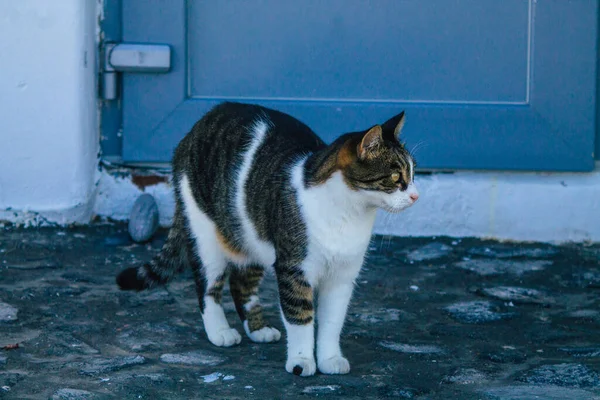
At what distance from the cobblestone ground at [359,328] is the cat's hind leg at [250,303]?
52 mm

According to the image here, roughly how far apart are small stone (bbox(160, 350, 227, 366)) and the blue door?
76.0 inches

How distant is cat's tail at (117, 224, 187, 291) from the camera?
4.14m

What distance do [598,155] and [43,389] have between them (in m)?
3.36

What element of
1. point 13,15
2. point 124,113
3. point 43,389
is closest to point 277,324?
point 43,389

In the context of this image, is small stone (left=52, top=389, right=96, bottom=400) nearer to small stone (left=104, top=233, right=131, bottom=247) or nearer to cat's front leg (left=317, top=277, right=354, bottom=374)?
cat's front leg (left=317, top=277, right=354, bottom=374)

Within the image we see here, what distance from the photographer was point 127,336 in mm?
3988

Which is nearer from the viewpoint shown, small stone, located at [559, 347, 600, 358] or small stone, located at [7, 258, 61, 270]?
small stone, located at [559, 347, 600, 358]

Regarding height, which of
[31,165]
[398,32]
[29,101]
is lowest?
[31,165]

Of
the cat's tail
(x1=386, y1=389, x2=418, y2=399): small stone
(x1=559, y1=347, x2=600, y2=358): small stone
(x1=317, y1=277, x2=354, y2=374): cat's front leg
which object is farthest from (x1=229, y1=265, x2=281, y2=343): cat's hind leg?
(x1=559, y1=347, x2=600, y2=358): small stone

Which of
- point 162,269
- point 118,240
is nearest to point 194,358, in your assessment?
point 162,269

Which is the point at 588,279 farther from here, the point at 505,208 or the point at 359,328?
the point at 359,328

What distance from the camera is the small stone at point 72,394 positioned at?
3.28m

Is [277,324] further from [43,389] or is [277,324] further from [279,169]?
[43,389]

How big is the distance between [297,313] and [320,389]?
299 millimetres
